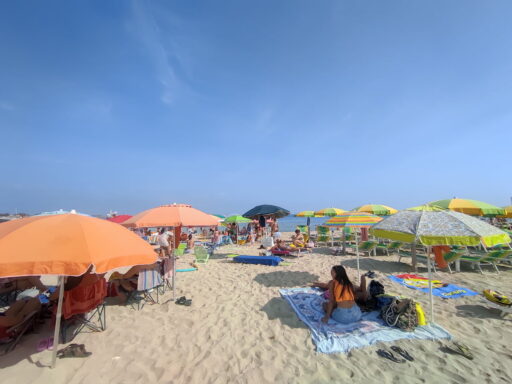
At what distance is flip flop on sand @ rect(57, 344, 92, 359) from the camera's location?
10.9 ft

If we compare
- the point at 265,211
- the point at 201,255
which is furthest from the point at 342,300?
the point at 265,211

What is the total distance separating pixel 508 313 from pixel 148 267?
7581 millimetres

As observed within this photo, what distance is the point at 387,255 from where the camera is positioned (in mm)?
10523

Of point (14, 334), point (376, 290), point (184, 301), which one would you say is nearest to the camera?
point (14, 334)

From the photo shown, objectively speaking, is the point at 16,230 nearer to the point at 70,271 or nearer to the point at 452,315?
the point at 70,271

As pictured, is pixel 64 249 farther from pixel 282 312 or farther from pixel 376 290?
pixel 376 290

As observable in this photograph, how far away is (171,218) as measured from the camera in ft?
16.8

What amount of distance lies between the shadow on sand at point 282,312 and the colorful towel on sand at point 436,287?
3539 millimetres

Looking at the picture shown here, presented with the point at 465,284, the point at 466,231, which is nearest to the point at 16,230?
the point at 466,231

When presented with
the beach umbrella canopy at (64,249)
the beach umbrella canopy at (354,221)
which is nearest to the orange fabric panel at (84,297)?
the beach umbrella canopy at (64,249)

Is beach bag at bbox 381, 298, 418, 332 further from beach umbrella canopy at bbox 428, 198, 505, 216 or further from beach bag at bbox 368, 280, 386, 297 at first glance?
beach umbrella canopy at bbox 428, 198, 505, 216

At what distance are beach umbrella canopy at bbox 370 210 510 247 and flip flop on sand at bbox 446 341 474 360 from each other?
146cm

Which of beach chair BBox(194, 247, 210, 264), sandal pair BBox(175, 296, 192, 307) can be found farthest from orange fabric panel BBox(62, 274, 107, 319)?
beach chair BBox(194, 247, 210, 264)

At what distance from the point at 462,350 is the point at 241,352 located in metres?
3.12
